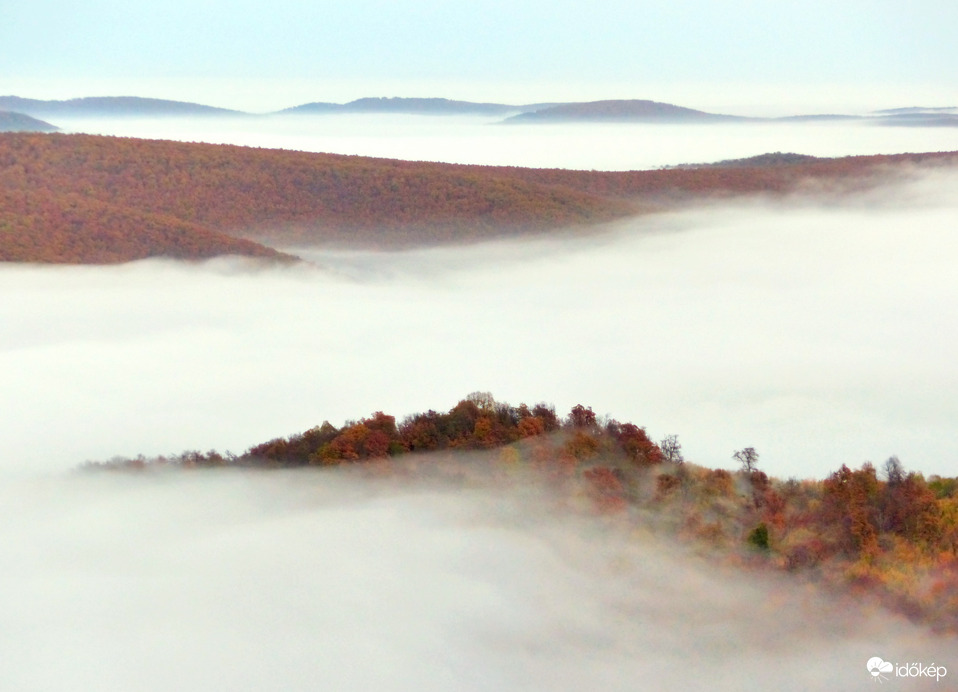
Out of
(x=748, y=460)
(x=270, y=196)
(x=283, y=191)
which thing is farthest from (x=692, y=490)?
(x=283, y=191)

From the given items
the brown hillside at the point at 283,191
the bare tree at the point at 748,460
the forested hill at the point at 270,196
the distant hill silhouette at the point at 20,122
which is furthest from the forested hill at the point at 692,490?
the distant hill silhouette at the point at 20,122

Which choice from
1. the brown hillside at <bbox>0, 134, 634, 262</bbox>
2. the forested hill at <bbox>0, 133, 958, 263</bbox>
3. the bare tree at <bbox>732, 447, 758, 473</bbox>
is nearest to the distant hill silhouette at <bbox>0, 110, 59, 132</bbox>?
the forested hill at <bbox>0, 133, 958, 263</bbox>

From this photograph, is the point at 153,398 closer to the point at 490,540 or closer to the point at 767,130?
the point at 490,540

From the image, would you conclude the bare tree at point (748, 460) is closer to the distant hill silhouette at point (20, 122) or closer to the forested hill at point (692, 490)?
the forested hill at point (692, 490)

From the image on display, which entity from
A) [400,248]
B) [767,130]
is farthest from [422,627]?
[767,130]

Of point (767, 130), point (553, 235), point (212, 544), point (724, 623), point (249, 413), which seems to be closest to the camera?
point (724, 623)

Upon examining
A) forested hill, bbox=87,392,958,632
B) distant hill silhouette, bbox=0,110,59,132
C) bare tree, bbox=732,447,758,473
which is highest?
distant hill silhouette, bbox=0,110,59,132

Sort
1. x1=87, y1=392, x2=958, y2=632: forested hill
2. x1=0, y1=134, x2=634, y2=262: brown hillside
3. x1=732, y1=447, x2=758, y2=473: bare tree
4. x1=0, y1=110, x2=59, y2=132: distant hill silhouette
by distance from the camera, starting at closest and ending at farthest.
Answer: x1=87, y1=392, x2=958, y2=632: forested hill → x1=732, y1=447, x2=758, y2=473: bare tree → x1=0, y1=134, x2=634, y2=262: brown hillside → x1=0, y1=110, x2=59, y2=132: distant hill silhouette

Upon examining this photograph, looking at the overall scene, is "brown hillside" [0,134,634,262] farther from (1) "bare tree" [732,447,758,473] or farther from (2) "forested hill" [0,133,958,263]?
(1) "bare tree" [732,447,758,473]
